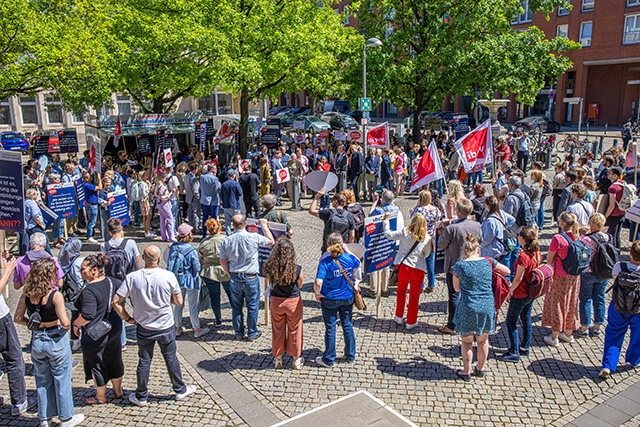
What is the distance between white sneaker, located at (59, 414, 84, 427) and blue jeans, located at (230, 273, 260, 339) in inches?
89.5

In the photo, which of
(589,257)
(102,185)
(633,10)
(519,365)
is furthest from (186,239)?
(633,10)

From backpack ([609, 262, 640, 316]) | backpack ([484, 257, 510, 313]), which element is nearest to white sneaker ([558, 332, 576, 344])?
backpack ([609, 262, 640, 316])

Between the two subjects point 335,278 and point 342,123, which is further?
point 342,123

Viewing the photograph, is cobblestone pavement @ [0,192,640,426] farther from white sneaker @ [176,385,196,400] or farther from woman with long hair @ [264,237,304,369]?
woman with long hair @ [264,237,304,369]

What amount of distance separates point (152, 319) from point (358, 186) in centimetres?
1152

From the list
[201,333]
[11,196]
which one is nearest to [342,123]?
[11,196]

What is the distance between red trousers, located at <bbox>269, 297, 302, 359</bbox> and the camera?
6.04m

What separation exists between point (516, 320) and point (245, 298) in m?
3.46

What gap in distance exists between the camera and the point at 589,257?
6.57 m

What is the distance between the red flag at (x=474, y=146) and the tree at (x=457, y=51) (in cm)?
1083

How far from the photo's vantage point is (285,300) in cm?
603

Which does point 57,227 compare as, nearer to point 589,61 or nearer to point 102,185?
point 102,185

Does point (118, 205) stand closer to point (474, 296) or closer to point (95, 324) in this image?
point (95, 324)

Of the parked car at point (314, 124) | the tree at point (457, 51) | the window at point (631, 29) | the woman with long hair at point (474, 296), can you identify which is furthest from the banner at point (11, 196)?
the window at point (631, 29)
